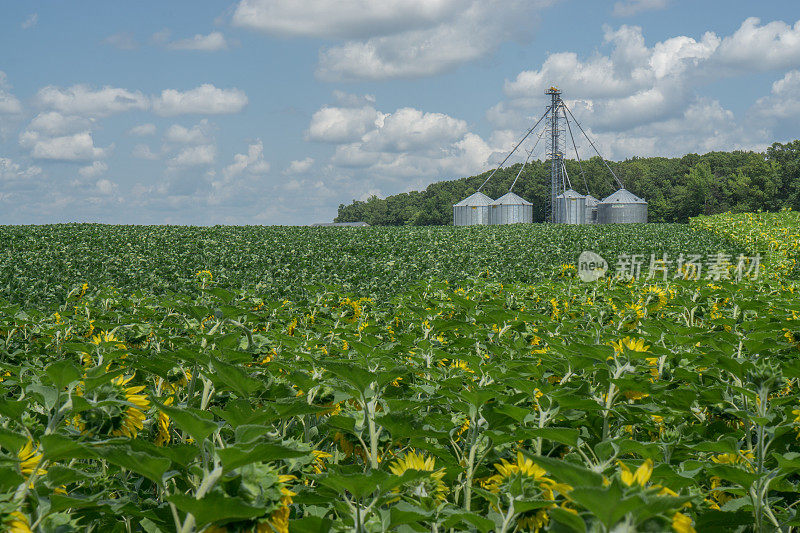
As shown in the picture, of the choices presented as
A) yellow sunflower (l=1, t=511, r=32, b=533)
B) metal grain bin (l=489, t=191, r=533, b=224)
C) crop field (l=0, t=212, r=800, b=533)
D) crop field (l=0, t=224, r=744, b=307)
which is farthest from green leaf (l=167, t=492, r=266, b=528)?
metal grain bin (l=489, t=191, r=533, b=224)

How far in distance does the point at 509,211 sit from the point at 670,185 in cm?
3614

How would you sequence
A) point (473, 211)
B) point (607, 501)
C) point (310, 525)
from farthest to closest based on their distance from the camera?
1. point (473, 211)
2. point (310, 525)
3. point (607, 501)

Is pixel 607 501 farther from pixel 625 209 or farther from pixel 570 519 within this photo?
pixel 625 209

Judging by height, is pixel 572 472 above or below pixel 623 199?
below

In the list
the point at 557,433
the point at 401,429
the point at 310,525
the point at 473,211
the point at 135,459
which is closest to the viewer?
the point at 135,459

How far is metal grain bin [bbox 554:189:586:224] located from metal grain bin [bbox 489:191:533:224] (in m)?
3.35

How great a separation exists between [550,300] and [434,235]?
15883 millimetres

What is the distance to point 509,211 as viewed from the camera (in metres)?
42.4

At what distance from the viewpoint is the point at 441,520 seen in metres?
1.03

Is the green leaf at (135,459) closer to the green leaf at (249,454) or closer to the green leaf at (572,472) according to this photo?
the green leaf at (249,454)

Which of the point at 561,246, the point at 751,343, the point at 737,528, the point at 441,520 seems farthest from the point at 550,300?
the point at 561,246

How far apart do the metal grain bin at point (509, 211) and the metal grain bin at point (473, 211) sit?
0.50 meters

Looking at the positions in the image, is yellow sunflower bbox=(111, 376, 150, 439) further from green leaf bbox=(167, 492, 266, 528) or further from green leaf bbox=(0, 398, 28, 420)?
green leaf bbox=(167, 492, 266, 528)

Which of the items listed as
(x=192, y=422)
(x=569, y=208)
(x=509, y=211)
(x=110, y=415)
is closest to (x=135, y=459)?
(x=192, y=422)
